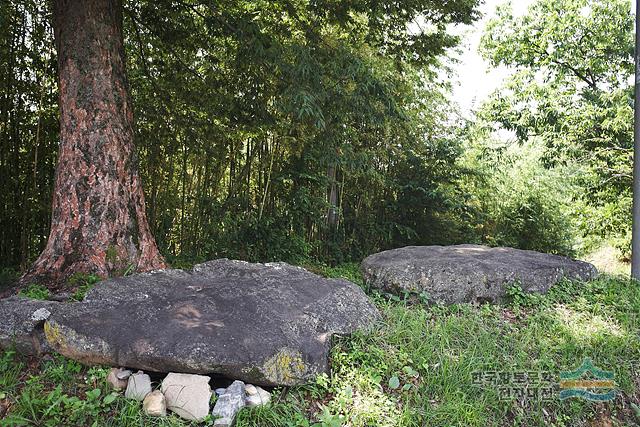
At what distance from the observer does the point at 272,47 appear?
3463mm

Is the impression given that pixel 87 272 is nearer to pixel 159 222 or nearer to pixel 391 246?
pixel 159 222

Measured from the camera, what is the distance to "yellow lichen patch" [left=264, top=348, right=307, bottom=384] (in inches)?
81.0

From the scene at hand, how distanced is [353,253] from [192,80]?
345 cm

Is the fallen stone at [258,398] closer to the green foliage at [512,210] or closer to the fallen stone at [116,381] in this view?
the fallen stone at [116,381]

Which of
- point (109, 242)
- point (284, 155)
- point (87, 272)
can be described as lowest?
point (87, 272)

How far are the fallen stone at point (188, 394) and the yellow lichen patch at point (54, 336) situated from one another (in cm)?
55

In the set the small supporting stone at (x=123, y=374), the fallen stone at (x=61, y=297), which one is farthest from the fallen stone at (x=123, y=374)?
the fallen stone at (x=61, y=297)

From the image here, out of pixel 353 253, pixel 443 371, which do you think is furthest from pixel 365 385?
pixel 353 253

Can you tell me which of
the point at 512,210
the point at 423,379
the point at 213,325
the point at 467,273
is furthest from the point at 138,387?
the point at 512,210

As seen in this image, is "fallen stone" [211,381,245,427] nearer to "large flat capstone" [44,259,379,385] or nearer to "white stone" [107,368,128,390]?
"large flat capstone" [44,259,379,385]

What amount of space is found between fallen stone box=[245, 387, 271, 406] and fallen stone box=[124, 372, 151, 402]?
0.47 m

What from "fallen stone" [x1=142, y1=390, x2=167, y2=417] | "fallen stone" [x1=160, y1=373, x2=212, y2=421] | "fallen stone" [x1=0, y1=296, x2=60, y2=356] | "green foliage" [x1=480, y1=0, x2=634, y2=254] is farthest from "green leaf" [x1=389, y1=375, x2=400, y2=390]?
"green foliage" [x1=480, y1=0, x2=634, y2=254]

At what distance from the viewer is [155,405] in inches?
75.4

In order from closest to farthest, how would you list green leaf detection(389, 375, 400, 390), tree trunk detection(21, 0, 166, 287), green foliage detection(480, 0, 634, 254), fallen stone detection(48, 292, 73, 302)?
green leaf detection(389, 375, 400, 390)
fallen stone detection(48, 292, 73, 302)
tree trunk detection(21, 0, 166, 287)
green foliage detection(480, 0, 634, 254)
